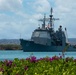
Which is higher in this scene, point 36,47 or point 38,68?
point 36,47

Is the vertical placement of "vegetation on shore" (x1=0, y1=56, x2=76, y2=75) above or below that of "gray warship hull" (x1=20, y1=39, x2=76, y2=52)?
below

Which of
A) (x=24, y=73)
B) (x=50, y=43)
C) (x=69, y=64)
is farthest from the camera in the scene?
(x=50, y=43)

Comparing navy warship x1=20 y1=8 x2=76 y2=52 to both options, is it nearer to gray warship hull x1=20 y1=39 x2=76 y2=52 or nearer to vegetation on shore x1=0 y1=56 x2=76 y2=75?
gray warship hull x1=20 y1=39 x2=76 y2=52

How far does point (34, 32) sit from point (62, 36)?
862 cm

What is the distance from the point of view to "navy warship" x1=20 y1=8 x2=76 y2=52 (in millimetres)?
120000

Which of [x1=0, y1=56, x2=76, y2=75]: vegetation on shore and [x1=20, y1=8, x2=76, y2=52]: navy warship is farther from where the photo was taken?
[x1=20, y1=8, x2=76, y2=52]: navy warship

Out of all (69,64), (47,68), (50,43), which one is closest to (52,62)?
(69,64)

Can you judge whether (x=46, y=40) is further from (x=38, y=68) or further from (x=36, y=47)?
(x=38, y=68)

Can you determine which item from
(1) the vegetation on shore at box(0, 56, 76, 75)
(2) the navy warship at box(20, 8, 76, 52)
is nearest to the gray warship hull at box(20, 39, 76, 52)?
(2) the navy warship at box(20, 8, 76, 52)

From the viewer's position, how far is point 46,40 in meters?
121

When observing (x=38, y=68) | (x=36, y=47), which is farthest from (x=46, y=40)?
(x=38, y=68)

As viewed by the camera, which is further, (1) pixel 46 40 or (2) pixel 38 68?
(1) pixel 46 40

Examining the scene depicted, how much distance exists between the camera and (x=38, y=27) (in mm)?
121875

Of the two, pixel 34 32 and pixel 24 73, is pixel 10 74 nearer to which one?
pixel 24 73
